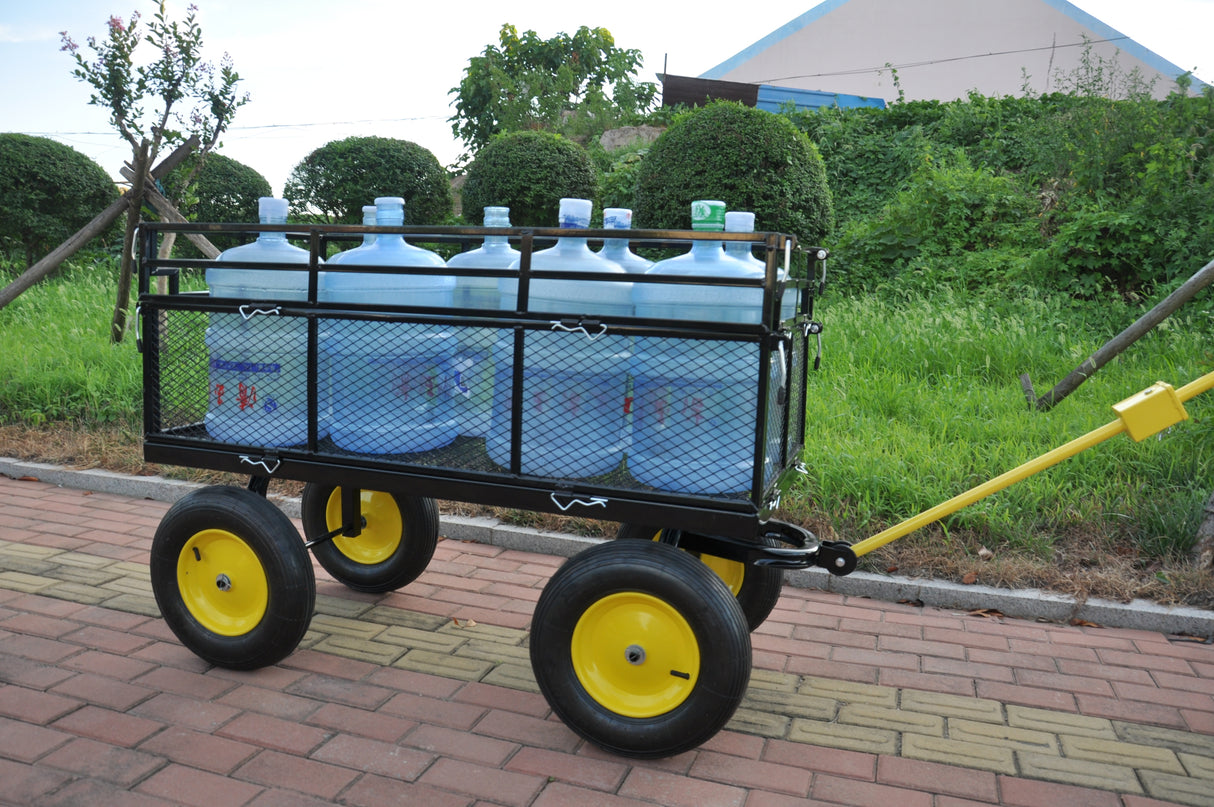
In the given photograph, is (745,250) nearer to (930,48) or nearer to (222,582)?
(222,582)

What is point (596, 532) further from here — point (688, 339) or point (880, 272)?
point (880, 272)

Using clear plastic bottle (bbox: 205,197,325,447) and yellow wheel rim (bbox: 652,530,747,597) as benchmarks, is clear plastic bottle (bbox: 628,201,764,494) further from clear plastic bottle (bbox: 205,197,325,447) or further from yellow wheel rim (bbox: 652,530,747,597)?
clear plastic bottle (bbox: 205,197,325,447)

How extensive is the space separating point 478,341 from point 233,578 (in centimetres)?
115

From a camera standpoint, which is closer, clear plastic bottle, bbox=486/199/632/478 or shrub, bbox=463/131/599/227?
clear plastic bottle, bbox=486/199/632/478

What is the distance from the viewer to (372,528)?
12.6ft

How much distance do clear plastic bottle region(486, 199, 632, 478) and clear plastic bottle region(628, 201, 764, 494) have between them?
0.06 meters

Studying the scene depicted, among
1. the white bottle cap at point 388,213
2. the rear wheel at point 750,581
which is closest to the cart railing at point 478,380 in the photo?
the white bottle cap at point 388,213

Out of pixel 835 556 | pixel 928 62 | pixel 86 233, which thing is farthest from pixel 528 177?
pixel 928 62

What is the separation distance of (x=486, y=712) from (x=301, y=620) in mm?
657

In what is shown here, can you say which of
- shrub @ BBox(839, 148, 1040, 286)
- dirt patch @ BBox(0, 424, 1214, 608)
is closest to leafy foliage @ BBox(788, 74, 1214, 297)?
shrub @ BBox(839, 148, 1040, 286)

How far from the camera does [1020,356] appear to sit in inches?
249

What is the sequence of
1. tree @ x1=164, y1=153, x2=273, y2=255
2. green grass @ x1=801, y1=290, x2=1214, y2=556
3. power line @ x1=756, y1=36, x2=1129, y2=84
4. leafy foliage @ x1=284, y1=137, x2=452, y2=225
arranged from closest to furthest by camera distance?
1. green grass @ x1=801, y1=290, x2=1214, y2=556
2. tree @ x1=164, y1=153, x2=273, y2=255
3. leafy foliage @ x1=284, y1=137, x2=452, y2=225
4. power line @ x1=756, y1=36, x2=1129, y2=84

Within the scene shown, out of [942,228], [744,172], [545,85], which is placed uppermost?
[545,85]

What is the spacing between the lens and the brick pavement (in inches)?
98.0
